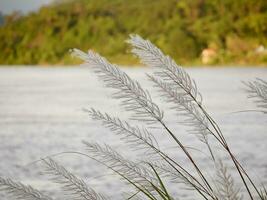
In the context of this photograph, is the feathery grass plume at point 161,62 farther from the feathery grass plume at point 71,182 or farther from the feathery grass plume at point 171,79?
the feathery grass plume at point 71,182

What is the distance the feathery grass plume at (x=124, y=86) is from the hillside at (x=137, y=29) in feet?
189

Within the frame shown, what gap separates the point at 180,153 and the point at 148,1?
278 feet

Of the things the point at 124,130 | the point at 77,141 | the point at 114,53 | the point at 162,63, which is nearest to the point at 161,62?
the point at 162,63

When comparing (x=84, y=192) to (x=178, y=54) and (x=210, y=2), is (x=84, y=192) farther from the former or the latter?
(x=210, y=2)

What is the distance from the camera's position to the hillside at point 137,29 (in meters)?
66.6

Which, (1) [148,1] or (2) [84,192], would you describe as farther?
(1) [148,1]

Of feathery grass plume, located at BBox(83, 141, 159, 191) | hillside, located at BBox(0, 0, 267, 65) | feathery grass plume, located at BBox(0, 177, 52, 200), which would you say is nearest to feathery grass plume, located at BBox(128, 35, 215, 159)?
feathery grass plume, located at BBox(83, 141, 159, 191)

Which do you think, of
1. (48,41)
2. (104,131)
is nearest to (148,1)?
(48,41)

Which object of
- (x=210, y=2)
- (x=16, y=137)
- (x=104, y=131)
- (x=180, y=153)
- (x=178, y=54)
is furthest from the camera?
(x=210, y=2)

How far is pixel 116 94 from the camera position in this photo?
0.93 meters

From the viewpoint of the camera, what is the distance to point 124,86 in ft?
2.98

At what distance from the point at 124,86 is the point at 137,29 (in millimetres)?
75336

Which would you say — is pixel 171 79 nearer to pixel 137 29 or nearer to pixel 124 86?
pixel 124 86

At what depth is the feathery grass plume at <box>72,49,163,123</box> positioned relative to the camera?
2.95ft
